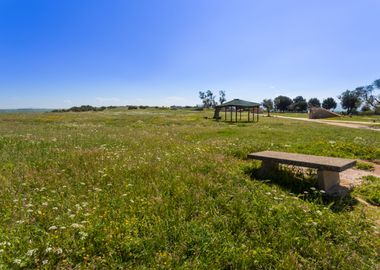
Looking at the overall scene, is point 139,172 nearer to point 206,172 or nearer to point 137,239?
point 206,172

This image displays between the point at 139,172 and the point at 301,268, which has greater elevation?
the point at 139,172

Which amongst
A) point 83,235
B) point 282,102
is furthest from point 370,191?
point 282,102

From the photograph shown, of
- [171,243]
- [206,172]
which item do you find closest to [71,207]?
[171,243]

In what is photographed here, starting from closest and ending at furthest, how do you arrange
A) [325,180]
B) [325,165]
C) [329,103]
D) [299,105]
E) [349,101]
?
[325,165] < [325,180] < [349,101] < [329,103] < [299,105]

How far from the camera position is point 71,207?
14.2 feet

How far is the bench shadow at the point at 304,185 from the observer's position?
506 centimetres

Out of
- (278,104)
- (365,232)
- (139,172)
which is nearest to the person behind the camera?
(365,232)

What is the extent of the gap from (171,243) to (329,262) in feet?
6.47

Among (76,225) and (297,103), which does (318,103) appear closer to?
(297,103)

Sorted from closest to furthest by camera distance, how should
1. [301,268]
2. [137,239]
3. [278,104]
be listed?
1. [301,268]
2. [137,239]
3. [278,104]

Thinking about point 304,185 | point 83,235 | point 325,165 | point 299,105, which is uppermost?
point 299,105

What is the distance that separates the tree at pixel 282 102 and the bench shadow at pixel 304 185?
116m

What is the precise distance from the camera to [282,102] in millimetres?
115750

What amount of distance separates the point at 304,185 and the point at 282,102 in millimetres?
117318
